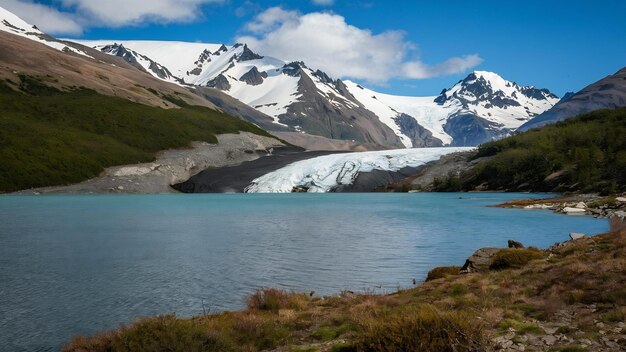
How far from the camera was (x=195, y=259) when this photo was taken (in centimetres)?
3173

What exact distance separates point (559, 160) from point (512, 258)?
111515 millimetres

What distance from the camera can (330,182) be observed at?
547 feet

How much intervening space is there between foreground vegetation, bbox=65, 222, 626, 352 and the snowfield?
14371 cm

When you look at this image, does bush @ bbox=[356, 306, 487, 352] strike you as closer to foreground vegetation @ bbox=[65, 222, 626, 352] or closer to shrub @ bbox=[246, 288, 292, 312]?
foreground vegetation @ bbox=[65, 222, 626, 352]

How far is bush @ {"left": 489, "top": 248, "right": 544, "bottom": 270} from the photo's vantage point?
22.8m

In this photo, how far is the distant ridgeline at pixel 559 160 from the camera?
10125 cm

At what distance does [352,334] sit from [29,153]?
6560 inches

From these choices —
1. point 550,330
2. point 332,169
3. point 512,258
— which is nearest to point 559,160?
point 332,169

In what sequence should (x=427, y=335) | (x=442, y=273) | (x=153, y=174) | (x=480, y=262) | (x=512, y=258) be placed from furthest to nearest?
(x=153, y=174) → (x=480, y=262) → (x=442, y=273) → (x=512, y=258) → (x=427, y=335)

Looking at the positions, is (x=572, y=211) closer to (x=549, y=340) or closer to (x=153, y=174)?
(x=549, y=340)

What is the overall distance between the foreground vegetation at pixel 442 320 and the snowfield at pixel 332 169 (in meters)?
144

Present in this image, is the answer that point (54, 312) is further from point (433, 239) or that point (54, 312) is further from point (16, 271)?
point (433, 239)

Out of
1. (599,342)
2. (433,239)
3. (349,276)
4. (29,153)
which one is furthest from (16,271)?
(29,153)


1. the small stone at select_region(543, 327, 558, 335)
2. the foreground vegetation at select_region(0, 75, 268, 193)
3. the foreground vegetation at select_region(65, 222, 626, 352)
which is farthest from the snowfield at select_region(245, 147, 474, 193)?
the small stone at select_region(543, 327, 558, 335)
